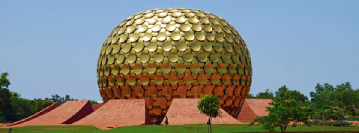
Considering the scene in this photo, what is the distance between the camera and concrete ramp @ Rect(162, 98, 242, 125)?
24891 mm

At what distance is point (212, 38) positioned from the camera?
29188mm

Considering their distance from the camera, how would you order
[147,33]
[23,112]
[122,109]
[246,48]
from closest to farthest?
[122,109] < [147,33] < [246,48] < [23,112]

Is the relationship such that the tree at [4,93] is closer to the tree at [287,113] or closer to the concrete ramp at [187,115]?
the concrete ramp at [187,115]

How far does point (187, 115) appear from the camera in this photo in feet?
84.3

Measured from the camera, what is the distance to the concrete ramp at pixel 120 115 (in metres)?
25.2

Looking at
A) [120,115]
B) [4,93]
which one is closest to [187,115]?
[120,115]

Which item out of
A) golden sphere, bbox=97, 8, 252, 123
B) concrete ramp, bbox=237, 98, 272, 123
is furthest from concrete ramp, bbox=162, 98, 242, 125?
concrete ramp, bbox=237, 98, 272, 123

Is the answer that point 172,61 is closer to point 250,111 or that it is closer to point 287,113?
point 250,111

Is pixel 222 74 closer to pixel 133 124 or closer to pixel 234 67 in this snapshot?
pixel 234 67

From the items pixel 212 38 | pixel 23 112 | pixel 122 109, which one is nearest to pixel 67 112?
pixel 122 109

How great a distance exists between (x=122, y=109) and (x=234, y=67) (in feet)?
30.5

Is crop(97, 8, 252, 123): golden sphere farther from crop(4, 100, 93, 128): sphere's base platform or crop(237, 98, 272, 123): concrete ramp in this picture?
crop(4, 100, 93, 128): sphere's base platform

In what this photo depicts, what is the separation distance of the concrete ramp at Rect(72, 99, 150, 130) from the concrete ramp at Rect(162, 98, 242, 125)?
6.45 ft

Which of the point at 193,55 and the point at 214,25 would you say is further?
the point at 214,25
